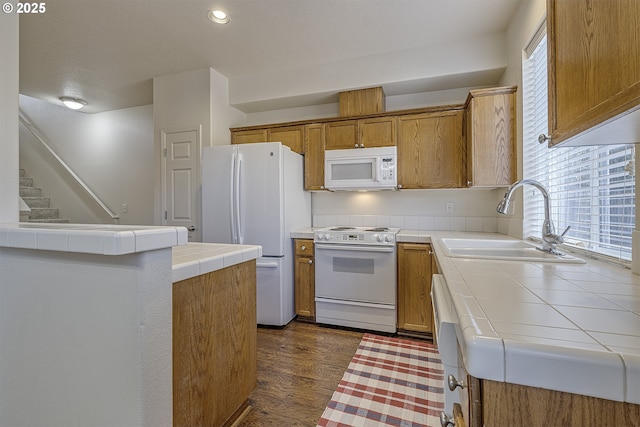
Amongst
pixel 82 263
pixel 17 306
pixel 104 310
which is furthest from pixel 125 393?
pixel 17 306

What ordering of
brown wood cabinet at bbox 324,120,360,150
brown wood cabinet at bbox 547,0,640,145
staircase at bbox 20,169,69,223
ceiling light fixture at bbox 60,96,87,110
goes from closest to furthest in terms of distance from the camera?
brown wood cabinet at bbox 547,0,640,145 < brown wood cabinet at bbox 324,120,360,150 < ceiling light fixture at bbox 60,96,87,110 < staircase at bbox 20,169,69,223

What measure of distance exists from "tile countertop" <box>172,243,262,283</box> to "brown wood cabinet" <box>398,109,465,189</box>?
184 centimetres

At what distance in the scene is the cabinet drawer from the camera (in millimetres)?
2869

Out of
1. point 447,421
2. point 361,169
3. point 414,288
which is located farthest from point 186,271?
point 361,169

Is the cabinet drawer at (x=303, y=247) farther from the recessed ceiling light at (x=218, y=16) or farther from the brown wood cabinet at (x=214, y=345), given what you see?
the recessed ceiling light at (x=218, y=16)

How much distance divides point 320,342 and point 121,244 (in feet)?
6.78

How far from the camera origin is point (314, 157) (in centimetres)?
312

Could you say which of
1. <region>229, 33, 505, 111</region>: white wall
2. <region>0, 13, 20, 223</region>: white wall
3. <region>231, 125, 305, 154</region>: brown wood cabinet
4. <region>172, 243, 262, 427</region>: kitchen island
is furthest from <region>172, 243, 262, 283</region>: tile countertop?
<region>229, 33, 505, 111</region>: white wall

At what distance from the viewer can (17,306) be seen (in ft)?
3.25

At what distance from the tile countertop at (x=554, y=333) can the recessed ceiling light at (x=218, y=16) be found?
2.58 metres

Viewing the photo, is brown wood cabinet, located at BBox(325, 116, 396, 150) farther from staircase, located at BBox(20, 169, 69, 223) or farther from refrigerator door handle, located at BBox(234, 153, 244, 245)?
staircase, located at BBox(20, 169, 69, 223)

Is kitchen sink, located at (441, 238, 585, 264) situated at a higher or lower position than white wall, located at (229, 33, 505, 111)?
lower

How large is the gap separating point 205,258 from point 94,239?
50 centimetres

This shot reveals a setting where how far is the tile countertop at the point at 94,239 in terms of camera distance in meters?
0.75
